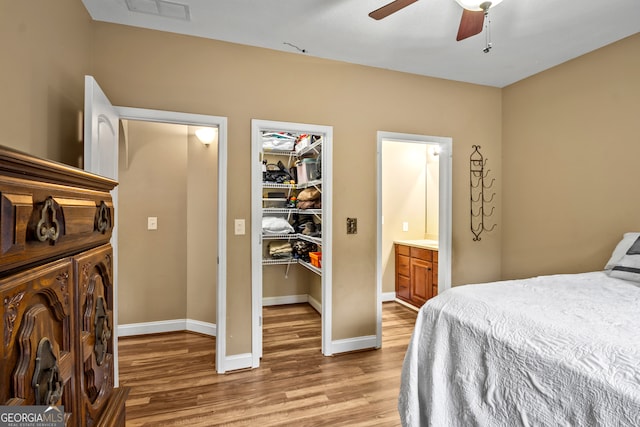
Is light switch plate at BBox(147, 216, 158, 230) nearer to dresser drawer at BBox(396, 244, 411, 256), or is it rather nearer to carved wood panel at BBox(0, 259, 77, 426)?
carved wood panel at BBox(0, 259, 77, 426)

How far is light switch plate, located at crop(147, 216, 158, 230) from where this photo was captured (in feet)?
10.9

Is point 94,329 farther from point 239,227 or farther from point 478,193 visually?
point 478,193

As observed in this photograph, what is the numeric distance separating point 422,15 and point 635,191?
6.91 feet

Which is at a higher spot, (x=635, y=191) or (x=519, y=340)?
(x=635, y=191)

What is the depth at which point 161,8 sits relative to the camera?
2.15m

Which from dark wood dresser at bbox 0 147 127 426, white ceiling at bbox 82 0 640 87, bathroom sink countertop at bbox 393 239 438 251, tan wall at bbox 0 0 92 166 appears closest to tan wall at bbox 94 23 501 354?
white ceiling at bbox 82 0 640 87

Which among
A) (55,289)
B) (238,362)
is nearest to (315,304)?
(238,362)

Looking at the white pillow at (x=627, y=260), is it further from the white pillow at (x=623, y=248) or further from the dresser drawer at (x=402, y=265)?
the dresser drawer at (x=402, y=265)

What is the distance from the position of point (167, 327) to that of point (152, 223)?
1113 mm

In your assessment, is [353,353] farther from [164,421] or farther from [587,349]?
[587,349]

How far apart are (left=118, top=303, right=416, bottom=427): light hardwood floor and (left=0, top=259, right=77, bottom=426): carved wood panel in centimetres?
156

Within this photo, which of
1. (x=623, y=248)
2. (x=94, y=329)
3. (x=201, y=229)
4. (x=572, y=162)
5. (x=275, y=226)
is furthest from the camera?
(x=275, y=226)

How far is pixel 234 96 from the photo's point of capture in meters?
2.62

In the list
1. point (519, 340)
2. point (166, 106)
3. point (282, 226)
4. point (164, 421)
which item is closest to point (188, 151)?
point (166, 106)
